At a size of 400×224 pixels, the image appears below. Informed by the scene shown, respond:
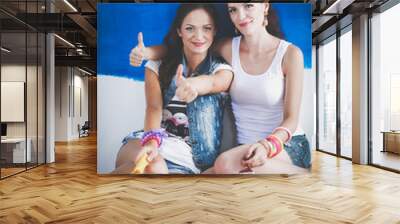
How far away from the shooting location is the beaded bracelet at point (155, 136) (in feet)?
21.5

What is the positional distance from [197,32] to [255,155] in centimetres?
231

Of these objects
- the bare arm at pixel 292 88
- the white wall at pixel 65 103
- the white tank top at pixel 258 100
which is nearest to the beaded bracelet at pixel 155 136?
the white tank top at pixel 258 100

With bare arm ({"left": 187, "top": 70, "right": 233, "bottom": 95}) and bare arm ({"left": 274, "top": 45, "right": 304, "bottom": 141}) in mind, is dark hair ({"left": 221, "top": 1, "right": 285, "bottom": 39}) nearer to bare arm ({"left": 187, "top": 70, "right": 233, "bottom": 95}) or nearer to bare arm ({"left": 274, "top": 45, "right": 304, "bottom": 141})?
bare arm ({"left": 274, "top": 45, "right": 304, "bottom": 141})

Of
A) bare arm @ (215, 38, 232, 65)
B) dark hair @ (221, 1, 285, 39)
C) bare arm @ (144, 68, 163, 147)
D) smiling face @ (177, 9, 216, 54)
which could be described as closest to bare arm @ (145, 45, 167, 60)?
bare arm @ (144, 68, 163, 147)

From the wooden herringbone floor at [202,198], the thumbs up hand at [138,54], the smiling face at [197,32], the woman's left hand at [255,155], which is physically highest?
the smiling face at [197,32]

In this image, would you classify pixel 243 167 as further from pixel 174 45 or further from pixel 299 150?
pixel 174 45

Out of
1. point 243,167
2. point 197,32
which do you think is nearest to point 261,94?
point 243,167

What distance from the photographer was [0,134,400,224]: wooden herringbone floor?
4.06 metres

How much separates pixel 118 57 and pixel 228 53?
6.16ft

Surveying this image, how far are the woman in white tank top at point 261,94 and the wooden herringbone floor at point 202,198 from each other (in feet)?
1.05

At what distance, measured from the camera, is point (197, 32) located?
660 centimetres

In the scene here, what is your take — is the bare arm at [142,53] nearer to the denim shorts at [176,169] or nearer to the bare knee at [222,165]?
the denim shorts at [176,169]

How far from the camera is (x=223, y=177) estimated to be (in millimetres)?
6590

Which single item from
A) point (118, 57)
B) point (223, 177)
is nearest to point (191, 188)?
point (223, 177)
